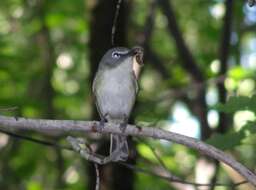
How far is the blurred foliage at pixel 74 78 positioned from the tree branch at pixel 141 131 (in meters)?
2.60

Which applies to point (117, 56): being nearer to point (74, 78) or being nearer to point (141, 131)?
point (141, 131)

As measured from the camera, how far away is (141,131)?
3523mm

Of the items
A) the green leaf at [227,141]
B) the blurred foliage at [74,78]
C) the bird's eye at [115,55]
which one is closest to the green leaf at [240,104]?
the green leaf at [227,141]

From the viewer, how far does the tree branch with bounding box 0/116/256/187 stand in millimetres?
3307

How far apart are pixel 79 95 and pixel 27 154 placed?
3.92 feet

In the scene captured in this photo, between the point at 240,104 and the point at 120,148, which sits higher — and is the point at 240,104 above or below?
above

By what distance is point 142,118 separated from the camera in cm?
617

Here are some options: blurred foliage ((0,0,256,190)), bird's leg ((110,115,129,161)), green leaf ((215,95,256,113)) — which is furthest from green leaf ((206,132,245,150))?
blurred foliage ((0,0,256,190))

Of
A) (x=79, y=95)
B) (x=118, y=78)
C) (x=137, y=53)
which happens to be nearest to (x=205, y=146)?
(x=137, y=53)

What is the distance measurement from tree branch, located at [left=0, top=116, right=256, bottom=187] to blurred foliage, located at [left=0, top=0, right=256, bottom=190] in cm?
260

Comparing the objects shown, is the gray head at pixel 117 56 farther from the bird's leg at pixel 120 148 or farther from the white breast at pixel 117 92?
the bird's leg at pixel 120 148

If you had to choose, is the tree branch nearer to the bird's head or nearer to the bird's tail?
the bird's tail

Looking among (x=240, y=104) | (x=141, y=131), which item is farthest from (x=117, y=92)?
(x=141, y=131)

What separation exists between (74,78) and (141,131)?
6120mm
